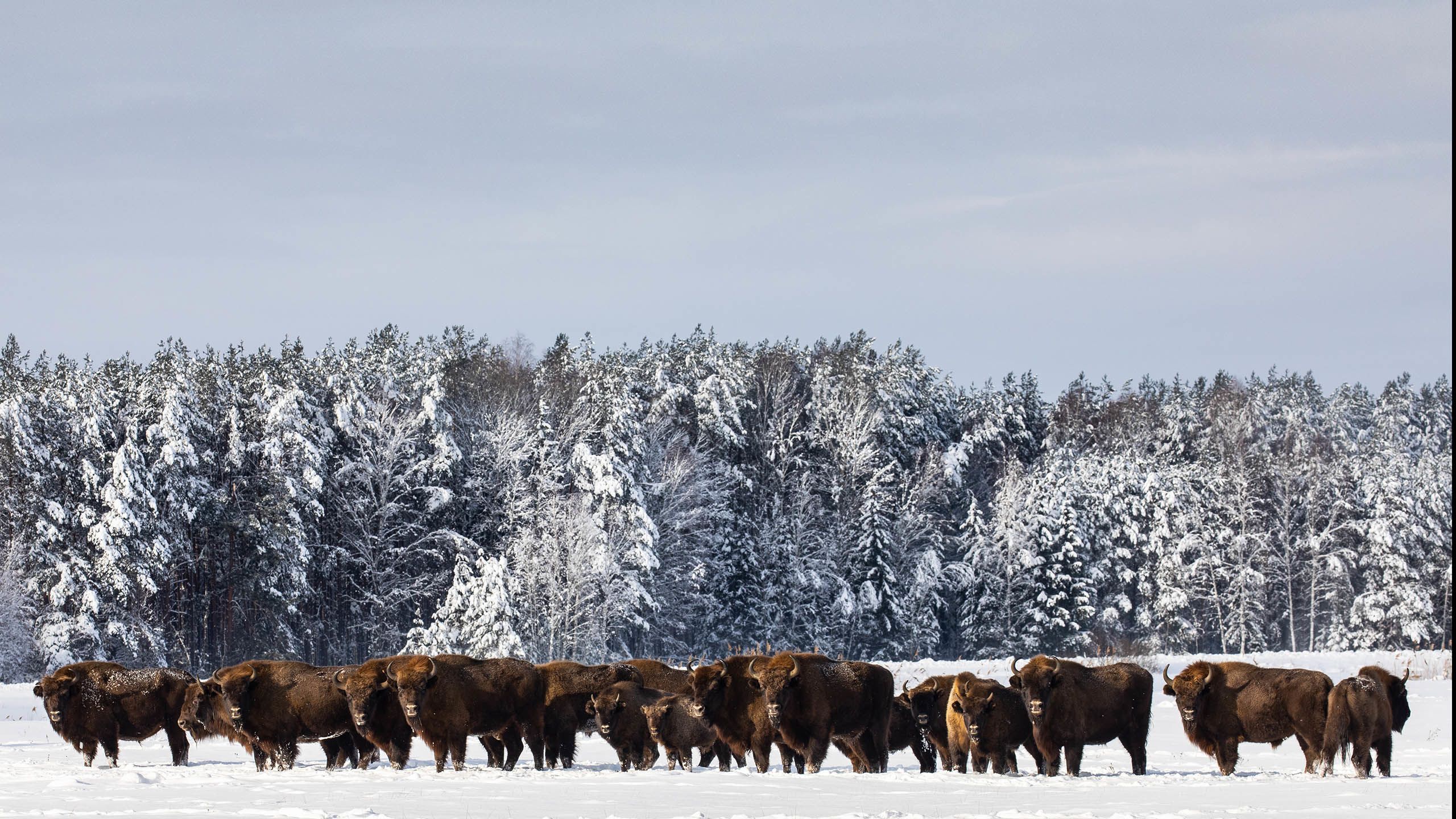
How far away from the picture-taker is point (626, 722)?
22969mm

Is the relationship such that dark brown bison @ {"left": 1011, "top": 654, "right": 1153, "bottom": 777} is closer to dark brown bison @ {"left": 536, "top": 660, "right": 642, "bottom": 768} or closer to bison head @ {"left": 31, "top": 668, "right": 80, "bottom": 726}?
dark brown bison @ {"left": 536, "top": 660, "right": 642, "bottom": 768}

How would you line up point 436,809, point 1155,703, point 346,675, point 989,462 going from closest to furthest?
point 436,809 < point 346,675 < point 1155,703 < point 989,462

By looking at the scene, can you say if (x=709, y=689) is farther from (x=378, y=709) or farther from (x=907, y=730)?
(x=378, y=709)

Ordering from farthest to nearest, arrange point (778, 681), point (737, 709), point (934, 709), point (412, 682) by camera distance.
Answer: point (934, 709), point (737, 709), point (778, 681), point (412, 682)

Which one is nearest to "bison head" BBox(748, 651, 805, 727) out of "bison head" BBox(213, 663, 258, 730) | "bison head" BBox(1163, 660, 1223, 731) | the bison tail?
"bison head" BBox(1163, 660, 1223, 731)

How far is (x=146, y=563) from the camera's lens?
55156mm

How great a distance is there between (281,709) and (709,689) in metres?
5.60

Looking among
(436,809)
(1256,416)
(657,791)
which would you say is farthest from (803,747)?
(1256,416)

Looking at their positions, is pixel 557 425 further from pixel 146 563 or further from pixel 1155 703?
pixel 1155 703

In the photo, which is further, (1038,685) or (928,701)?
(928,701)

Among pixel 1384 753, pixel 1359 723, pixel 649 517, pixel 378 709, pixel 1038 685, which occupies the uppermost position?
pixel 649 517

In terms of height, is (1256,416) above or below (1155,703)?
above

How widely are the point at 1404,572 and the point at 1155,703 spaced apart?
46098mm

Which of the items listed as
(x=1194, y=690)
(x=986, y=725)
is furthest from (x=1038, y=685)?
(x=1194, y=690)
